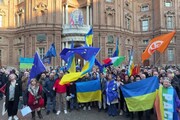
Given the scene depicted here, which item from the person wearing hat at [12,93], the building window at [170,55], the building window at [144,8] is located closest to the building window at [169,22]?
the building window at [170,55]

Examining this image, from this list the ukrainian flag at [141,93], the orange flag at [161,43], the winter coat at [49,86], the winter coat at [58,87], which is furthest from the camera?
the orange flag at [161,43]

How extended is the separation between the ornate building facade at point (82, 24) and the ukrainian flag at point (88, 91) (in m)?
26.0

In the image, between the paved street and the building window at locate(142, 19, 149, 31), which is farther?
the building window at locate(142, 19, 149, 31)

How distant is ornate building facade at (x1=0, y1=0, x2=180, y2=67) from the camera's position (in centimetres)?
3956

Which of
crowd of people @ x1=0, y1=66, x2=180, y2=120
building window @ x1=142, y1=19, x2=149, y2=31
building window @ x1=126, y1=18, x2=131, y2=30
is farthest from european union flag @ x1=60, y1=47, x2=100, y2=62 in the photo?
building window @ x1=142, y1=19, x2=149, y2=31

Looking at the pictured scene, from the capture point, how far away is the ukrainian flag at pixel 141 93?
31.2 feet

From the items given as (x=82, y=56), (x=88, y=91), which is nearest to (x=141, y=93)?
(x=88, y=91)

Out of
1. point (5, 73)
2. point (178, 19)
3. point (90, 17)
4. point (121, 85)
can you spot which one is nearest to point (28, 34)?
point (90, 17)

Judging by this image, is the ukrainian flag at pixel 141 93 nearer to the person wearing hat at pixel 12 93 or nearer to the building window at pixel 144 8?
the person wearing hat at pixel 12 93

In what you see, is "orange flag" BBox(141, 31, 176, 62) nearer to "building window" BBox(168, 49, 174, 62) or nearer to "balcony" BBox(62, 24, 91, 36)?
"balcony" BBox(62, 24, 91, 36)

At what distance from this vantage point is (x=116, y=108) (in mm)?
12156

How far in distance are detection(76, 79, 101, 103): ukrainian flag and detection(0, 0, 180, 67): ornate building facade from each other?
26023 mm

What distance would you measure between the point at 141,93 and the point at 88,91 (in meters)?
3.72

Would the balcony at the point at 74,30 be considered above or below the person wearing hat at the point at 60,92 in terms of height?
above
